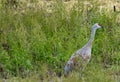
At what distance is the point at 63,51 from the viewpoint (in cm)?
972

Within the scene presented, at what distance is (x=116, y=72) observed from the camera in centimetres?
898

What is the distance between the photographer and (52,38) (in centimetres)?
999

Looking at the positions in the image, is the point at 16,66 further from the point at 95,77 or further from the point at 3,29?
the point at 95,77

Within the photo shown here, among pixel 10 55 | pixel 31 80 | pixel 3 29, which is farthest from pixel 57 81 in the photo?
pixel 3 29

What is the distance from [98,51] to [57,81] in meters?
2.48

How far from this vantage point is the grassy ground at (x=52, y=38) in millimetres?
9445

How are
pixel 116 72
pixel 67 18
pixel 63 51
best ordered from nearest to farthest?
pixel 116 72 < pixel 63 51 < pixel 67 18

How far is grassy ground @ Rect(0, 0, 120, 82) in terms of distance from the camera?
31.0 feet

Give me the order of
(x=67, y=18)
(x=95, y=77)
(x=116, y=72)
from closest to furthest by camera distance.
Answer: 1. (x=95, y=77)
2. (x=116, y=72)
3. (x=67, y=18)

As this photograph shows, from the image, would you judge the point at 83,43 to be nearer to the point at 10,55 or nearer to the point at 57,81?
the point at 10,55

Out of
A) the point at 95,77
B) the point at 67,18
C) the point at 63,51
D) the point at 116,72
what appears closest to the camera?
the point at 95,77

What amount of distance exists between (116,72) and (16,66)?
1.64 metres

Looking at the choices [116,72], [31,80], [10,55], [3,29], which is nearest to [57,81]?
[31,80]

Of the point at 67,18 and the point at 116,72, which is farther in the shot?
the point at 67,18
